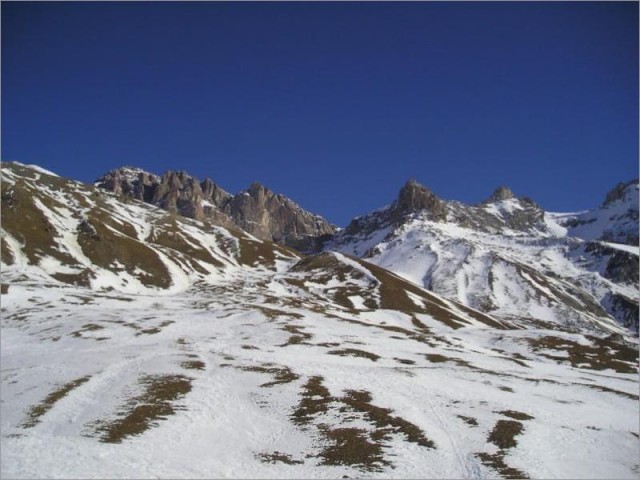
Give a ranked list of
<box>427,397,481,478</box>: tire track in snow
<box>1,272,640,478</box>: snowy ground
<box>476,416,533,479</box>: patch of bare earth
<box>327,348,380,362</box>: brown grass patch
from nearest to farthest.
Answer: <box>427,397,481,478</box>: tire track in snow, <box>476,416,533,479</box>: patch of bare earth, <box>1,272,640,478</box>: snowy ground, <box>327,348,380,362</box>: brown grass patch

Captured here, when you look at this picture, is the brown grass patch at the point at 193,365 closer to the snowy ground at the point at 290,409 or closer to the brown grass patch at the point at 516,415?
the snowy ground at the point at 290,409

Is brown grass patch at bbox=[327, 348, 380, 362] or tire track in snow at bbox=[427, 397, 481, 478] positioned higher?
brown grass patch at bbox=[327, 348, 380, 362]

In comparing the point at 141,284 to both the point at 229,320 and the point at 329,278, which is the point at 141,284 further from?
the point at 229,320

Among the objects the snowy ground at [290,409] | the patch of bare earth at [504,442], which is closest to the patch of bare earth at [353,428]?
the snowy ground at [290,409]

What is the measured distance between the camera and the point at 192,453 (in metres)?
28.5

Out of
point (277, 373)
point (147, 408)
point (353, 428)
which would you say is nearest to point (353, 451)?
point (353, 428)

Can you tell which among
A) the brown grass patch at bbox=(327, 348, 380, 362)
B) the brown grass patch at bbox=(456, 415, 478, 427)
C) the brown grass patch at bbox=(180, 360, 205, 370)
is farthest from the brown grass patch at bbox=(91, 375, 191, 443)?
the brown grass patch at bbox=(327, 348, 380, 362)

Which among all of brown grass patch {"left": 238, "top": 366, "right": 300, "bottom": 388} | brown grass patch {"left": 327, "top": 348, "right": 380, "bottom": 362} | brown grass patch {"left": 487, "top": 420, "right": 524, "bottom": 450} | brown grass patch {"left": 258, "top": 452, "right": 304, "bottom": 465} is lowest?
brown grass patch {"left": 258, "top": 452, "right": 304, "bottom": 465}

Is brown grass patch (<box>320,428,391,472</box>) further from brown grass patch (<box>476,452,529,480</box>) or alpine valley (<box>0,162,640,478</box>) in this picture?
brown grass patch (<box>476,452,529,480</box>)

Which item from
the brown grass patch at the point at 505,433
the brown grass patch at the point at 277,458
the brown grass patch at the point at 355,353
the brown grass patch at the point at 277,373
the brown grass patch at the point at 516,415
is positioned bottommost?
the brown grass patch at the point at 277,458

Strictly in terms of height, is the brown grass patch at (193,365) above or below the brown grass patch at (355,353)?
below

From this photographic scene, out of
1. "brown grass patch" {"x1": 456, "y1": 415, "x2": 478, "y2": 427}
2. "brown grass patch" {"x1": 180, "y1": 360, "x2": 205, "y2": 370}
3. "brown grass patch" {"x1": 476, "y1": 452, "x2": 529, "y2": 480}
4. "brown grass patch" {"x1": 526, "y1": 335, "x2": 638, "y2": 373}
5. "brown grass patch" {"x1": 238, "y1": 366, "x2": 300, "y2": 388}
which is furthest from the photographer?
"brown grass patch" {"x1": 526, "y1": 335, "x2": 638, "y2": 373}

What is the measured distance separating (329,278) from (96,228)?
8134cm

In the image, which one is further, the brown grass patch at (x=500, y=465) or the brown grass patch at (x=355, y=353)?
the brown grass patch at (x=355, y=353)
